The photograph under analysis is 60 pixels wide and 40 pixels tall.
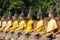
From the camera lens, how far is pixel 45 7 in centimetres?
1680

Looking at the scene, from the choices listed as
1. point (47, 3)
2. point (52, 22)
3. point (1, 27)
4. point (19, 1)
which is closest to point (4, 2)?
point (19, 1)

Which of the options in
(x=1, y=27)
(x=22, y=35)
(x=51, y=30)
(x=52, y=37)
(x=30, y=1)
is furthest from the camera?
(x=30, y=1)

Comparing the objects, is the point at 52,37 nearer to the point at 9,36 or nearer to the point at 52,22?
the point at 52,22

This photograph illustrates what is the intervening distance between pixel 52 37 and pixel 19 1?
45.1 ft

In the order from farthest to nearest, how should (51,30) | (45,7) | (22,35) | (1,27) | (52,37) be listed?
(45,7) < (1,27) < (22,35) < (51,30) < (52,37)

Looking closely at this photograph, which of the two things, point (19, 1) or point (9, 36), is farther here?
point (19, 1)

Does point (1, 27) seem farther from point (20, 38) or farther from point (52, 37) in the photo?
point (52, 37)

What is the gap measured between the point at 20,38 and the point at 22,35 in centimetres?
11

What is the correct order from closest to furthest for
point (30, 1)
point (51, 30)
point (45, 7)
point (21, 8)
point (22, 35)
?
point (51, 30) → point (22, 35) → point (45, 7) → point (21, 8) → point (30, 1)

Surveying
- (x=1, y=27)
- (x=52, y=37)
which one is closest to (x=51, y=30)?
(x=52, y=37)

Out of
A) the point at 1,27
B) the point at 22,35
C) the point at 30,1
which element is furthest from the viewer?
the point at 30,1

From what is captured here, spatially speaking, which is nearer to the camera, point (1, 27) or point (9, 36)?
point (9, 36)

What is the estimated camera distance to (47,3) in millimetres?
17172

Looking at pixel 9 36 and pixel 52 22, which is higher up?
pixel 52 22
